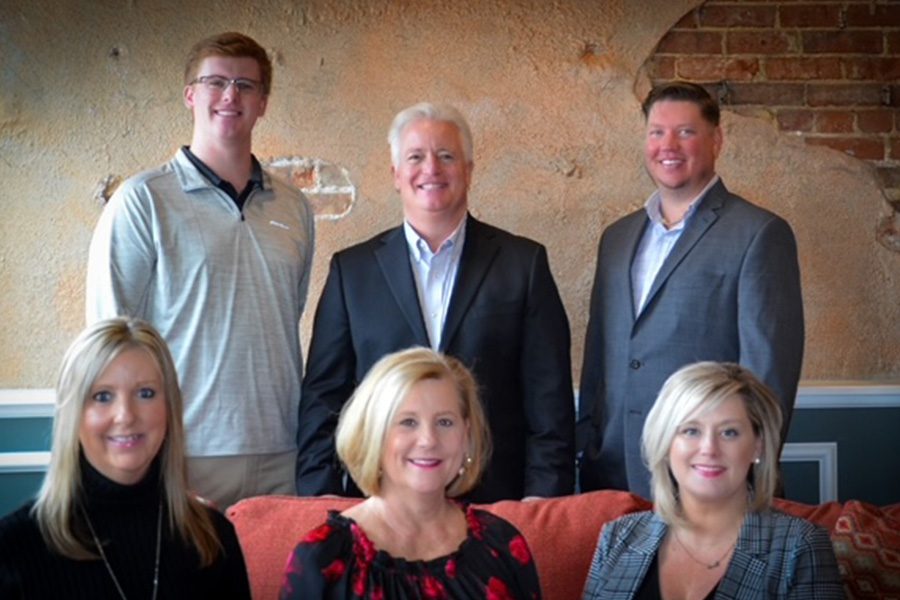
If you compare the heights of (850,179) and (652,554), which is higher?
(850,179)

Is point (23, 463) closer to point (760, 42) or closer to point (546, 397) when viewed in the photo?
point (546, 397)

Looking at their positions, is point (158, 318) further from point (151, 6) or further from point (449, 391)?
point (151, 6)

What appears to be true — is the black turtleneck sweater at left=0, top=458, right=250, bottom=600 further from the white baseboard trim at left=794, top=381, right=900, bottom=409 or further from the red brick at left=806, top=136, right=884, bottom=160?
the red brick at left=806, top=136, right=884, bottom=160

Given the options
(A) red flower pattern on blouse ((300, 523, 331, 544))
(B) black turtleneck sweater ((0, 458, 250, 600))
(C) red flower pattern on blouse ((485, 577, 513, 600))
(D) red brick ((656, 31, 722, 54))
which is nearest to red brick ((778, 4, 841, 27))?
(D) red brick ((656, 31, 722, 54))

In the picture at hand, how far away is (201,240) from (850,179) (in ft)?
7.08

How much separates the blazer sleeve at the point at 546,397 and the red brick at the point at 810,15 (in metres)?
1.46

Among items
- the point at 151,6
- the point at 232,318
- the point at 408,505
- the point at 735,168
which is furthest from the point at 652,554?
the point at 151,6

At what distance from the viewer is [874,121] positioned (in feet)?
12.5

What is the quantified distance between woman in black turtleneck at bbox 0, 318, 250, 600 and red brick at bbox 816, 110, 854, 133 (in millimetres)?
2492

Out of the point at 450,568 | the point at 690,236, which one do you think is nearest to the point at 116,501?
the point at 450,568

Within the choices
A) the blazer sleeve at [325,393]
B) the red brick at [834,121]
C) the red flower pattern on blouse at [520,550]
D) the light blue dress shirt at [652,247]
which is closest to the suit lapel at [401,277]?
the blazer sleeve at [325,393]

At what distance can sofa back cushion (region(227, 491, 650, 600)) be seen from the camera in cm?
249

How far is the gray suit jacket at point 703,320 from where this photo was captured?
291 cm

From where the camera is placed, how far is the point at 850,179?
12.6ft
